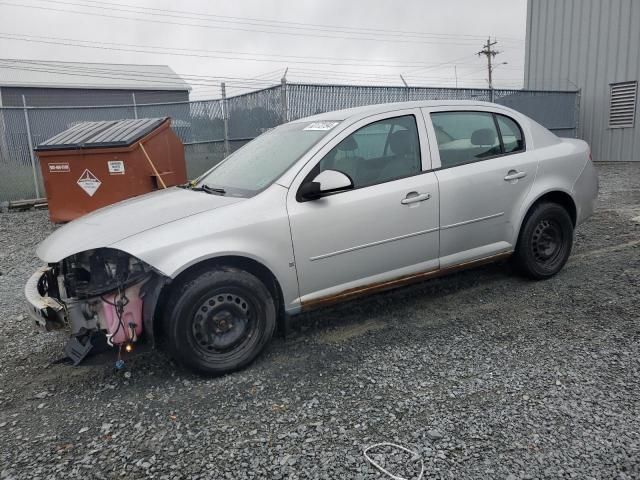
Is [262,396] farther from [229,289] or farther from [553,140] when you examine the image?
[553,140]

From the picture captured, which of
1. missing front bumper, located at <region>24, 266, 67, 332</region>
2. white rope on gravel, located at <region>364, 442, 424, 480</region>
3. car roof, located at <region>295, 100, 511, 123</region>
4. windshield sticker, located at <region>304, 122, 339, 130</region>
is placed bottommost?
white rope on gravel, located at <region>364, 442, 424, 480</region>

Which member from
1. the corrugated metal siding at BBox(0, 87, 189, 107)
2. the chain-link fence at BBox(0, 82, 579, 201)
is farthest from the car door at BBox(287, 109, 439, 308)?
the corrugated metal siding at BBox(0, 87, 189, 107)

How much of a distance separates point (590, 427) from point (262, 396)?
1.82 m

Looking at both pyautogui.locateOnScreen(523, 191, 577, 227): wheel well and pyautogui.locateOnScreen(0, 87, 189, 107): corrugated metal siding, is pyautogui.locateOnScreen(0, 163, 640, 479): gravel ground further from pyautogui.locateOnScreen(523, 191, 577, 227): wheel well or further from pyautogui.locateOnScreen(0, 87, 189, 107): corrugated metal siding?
pyautogui.locateOnScreen(0, 87, 189, 107): corrugated metal siding

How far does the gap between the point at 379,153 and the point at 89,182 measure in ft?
17.4

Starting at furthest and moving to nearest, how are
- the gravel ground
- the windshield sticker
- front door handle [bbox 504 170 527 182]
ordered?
1. front door handle [bbox 504 170 527 182]
2. the windshield sticker
3. the gravel ground

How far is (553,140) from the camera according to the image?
4.80 meters

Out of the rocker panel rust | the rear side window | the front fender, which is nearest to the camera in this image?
the front fender

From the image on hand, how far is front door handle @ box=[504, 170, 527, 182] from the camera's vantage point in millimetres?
4355

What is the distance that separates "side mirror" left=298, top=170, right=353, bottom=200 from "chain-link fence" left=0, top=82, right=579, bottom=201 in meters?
6.62

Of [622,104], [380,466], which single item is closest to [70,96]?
[622,104]

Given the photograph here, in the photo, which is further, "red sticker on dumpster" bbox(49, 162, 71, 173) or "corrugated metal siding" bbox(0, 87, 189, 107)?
"corrugated metal siding" bbox(0, 87, 189, 107)

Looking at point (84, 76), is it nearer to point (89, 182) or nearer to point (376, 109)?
point (89, 182)

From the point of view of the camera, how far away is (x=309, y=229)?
3.51 meters
